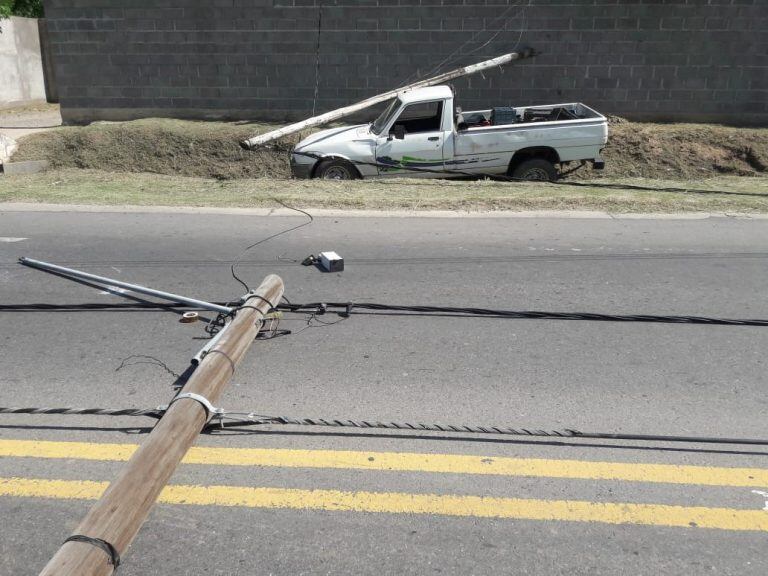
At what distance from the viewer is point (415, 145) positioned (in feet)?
37.5

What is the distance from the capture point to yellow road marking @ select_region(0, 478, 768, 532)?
299 centimetres

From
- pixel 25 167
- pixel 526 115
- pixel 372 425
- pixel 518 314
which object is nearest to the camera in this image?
pixel 372 425

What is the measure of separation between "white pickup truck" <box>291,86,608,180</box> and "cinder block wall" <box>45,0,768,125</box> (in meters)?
4.33

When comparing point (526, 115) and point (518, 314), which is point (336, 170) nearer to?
point (526, 115)

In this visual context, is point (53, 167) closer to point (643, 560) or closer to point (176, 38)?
point (176, 38)

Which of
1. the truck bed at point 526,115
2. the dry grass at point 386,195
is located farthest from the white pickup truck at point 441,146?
the truck bed at point 526,115

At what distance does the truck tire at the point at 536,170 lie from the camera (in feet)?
38.0

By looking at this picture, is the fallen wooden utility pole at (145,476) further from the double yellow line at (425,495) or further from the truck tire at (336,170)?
the truck tire at (336,170)

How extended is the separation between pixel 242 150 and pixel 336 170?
430cm

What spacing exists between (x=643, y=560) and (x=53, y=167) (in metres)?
15.1

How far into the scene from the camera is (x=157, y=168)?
14906 millimetres

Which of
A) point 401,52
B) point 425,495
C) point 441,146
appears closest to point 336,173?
point 441,146

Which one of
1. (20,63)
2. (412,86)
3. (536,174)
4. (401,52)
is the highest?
(401,52)

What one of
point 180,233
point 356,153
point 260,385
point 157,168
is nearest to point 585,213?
point 356,153
